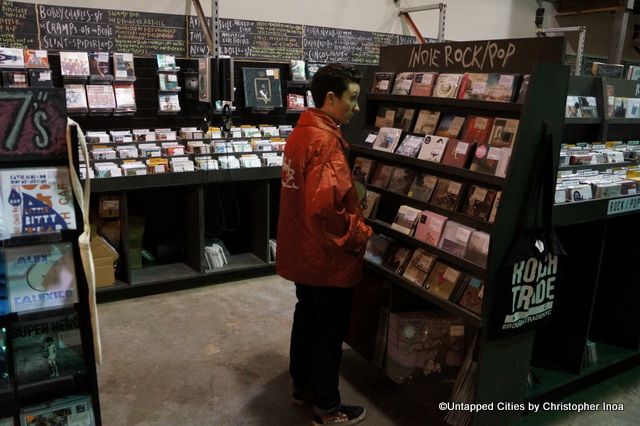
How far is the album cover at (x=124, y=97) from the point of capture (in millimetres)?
4488

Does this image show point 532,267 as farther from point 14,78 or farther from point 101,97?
point 14,78

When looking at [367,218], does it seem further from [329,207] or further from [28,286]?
[28,286]

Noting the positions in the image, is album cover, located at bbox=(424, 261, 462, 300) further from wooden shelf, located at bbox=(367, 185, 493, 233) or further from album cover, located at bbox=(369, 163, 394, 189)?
album cover, located at bbox=(369, 163, 394, 189)

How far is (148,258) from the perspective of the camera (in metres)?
4.60

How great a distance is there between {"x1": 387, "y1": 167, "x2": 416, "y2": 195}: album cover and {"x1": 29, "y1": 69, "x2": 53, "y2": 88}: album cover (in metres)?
2.88

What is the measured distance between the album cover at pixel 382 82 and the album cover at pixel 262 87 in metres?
2.38

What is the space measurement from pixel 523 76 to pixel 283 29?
4.14 metres

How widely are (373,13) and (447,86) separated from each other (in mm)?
4565

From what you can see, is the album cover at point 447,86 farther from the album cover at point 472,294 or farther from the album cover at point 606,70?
the album cover at point 606,70


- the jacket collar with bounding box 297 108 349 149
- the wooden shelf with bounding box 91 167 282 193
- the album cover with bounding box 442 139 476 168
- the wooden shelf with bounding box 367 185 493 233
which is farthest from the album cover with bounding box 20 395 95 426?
the wooden shelf with bounding box 91 167 282 193

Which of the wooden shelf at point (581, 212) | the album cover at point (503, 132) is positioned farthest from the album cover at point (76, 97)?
the wooden shelf at point (581, 212)

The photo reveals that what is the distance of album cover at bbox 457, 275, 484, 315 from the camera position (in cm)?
225

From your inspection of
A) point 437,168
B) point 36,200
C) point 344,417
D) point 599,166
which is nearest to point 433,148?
point 437,168

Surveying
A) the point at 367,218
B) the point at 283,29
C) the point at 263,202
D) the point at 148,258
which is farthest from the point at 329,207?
the point at 283,29
